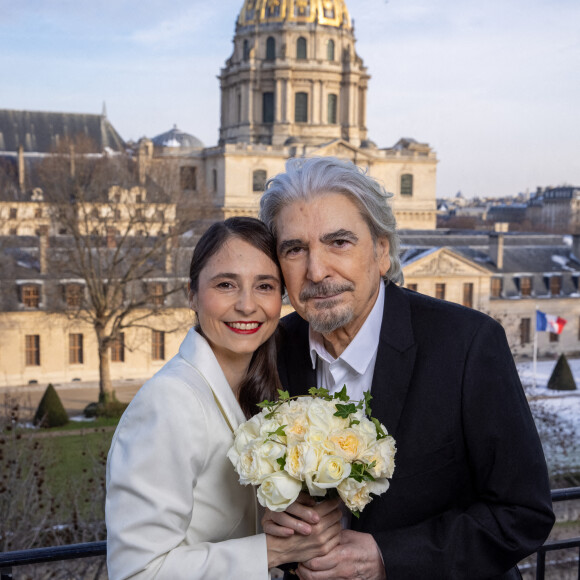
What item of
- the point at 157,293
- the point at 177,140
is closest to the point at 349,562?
the point at 157,293

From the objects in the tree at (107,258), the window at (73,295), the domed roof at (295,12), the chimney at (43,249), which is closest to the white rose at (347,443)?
the tree at (107,258)

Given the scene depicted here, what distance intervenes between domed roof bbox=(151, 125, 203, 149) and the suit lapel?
67427mm

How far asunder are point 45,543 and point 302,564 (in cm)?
792

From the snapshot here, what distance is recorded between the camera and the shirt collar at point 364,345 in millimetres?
3102

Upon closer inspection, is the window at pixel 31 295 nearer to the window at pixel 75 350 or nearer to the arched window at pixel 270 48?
the window at pixel 75 350

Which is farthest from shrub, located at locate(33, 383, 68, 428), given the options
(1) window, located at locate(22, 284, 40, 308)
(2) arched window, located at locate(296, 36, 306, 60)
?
(2) arched window, located at locate(296, 36, 306, 60)

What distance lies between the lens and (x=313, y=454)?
2375 millimetres

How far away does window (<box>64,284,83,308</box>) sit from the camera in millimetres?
27375

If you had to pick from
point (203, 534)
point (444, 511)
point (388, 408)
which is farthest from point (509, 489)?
point (203, 534)

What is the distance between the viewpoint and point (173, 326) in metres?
29.2

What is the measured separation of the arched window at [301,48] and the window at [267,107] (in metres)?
4.12

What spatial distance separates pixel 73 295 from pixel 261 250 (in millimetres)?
25587

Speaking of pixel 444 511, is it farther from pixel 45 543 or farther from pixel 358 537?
pixel 45 543

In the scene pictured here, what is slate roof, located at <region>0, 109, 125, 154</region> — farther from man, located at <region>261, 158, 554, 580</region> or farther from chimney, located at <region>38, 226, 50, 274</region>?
man, located at <region>261, 158, 554, 580</region>
